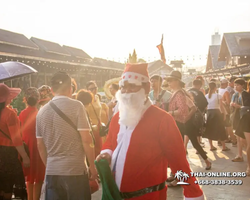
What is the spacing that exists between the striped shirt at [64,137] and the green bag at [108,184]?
2.28 ft

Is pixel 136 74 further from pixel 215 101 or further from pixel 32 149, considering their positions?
pixel 215 101

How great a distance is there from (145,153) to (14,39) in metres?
23.4

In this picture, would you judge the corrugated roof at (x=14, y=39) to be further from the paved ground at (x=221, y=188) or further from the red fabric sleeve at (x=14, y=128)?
the red fabric sleeve at (x=14, y=128)

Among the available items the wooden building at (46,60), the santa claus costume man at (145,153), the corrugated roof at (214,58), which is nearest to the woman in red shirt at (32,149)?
the santa claus costume man at (145,153)

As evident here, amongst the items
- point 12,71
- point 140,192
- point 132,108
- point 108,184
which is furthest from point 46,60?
point 140,192

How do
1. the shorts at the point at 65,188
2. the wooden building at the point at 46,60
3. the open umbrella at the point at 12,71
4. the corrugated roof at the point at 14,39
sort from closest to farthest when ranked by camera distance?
the shorts at the point at 65,188 → the open umbrella at the point at 12,71 → the wooden building at the point at 46,60 → the corrugated roof at the point at 14,39

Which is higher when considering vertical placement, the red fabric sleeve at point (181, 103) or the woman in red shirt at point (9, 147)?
the red fabric sleeve at point (181, 103)

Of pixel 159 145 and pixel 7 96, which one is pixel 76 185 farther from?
pixel 7 96

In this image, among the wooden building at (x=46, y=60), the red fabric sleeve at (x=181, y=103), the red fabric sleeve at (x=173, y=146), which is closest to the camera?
the red fabric sleeve at (x=173, y=146)

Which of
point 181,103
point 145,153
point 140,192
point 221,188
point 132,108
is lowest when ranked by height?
point 221,188

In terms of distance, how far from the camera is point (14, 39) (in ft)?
74.2

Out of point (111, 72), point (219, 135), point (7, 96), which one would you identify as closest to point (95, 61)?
point (111, 72)

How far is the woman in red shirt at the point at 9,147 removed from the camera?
3355 mm

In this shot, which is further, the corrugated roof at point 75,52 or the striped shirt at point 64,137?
the corrugated roof at point 75,52
